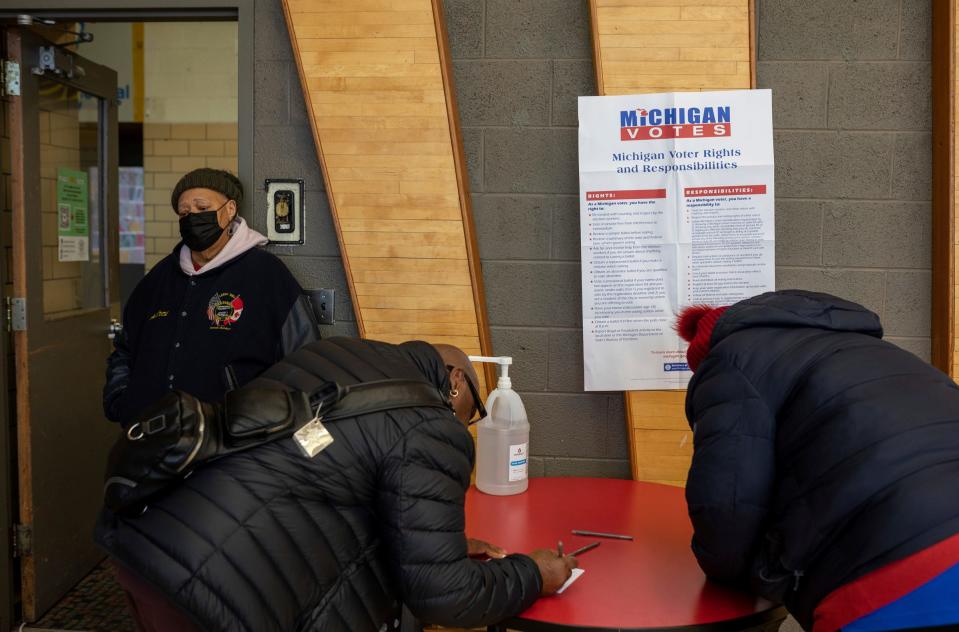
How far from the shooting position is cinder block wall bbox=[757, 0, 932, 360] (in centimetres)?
247

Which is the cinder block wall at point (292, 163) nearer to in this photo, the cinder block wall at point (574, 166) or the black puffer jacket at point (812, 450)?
the cinder block wall at point (574, 166)

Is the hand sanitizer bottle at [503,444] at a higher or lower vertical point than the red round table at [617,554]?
higher

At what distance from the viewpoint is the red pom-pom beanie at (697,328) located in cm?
165

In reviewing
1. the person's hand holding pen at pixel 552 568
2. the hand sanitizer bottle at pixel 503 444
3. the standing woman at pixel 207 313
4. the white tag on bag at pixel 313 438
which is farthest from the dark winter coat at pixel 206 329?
the person's hand holding pen at pixel 552 568

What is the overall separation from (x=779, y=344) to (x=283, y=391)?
A: 35.6 inches

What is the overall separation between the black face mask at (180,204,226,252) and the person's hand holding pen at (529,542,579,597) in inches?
57.6

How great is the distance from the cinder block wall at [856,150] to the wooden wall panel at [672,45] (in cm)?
14

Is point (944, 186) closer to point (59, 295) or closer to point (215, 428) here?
point (215, 428)

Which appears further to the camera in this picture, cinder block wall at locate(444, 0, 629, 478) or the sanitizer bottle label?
cinder block wall at locate(444, 0, 629, 478)

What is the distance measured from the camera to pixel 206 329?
2.39 metres

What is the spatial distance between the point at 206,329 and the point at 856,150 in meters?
2.08

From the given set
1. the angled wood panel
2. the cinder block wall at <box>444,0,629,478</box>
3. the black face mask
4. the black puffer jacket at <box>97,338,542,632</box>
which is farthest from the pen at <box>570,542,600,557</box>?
the black face mask

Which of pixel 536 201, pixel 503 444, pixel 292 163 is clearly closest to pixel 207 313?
pixel 292 163

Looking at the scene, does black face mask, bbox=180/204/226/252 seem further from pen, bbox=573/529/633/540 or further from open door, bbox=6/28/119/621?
pen, bbox=573/529/633/540
